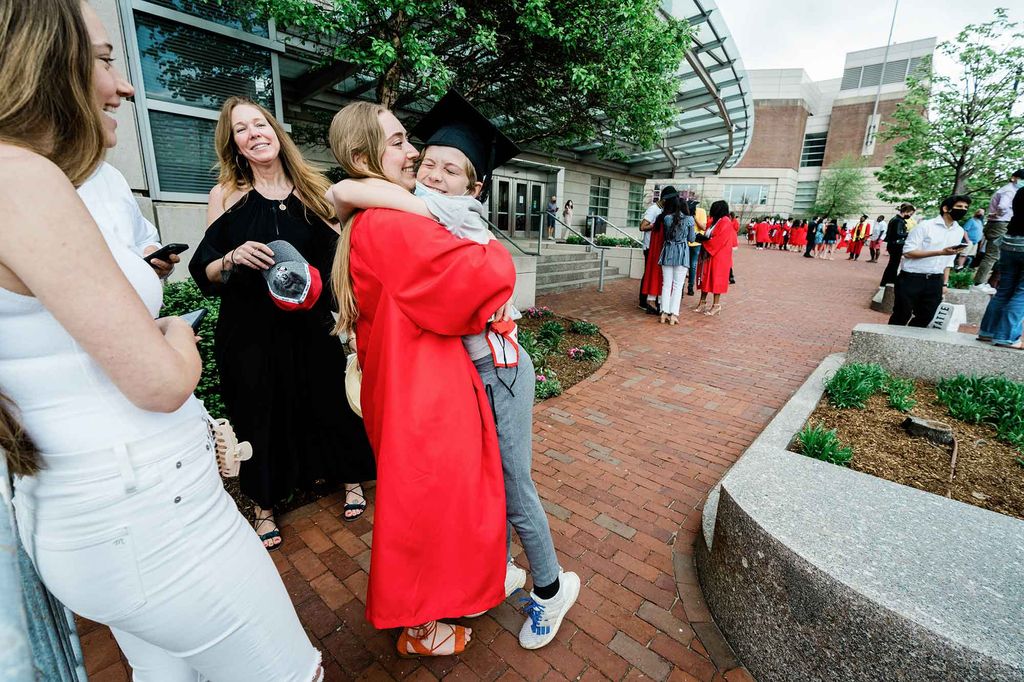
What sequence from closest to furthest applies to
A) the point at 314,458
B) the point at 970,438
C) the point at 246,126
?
the point at 246,126
the point at 314,458
the point at 970,438

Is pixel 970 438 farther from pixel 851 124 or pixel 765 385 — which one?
pixel 851 124

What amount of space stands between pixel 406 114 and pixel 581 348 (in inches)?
291

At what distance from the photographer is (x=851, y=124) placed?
4556 centimetres

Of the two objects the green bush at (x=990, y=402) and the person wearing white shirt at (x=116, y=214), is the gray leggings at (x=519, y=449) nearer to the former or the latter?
the person wearing white shirt at (x=116, y=214)

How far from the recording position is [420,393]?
1563mm

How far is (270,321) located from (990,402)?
534 centimetres

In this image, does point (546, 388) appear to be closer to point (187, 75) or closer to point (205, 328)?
point (205, 328)

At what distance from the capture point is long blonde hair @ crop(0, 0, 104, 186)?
2.34 ft

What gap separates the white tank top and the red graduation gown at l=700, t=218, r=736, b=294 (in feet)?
27.6

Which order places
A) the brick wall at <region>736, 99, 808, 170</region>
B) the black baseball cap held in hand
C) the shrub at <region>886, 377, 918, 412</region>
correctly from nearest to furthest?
the black baseball cap held in hand, the shrub at <region>886, 377, 918, 412</region>, the brick wall at <region>736, 99, 808, 170</region>

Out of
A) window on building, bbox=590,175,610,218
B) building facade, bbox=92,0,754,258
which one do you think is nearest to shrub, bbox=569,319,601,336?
building facade, bbox=92,0,754,258

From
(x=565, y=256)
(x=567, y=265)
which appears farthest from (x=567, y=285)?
(x=565, y=256)

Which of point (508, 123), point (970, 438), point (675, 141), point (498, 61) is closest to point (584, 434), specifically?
point (970, 438)

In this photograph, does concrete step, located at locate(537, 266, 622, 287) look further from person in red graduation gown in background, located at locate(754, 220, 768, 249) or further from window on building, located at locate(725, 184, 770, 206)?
window on building, located at locate(725, 184, 770, 206)
